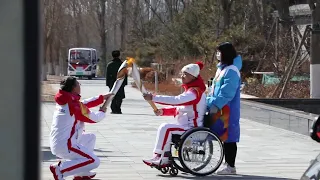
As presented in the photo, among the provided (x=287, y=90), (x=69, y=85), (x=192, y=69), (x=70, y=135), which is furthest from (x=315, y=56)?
(x=70, y=135)

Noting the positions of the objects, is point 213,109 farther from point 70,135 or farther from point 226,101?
point 70,135

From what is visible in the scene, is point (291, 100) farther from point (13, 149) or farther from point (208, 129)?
point (13, 149)

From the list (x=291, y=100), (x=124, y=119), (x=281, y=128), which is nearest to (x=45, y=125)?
(x=124, y=119)

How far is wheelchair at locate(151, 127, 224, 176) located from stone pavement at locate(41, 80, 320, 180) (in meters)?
0.14

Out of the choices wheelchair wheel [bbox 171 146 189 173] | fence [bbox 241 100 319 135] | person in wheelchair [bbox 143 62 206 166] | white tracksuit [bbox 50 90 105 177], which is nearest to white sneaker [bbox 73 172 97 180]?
white tracksuit [bbox 50 90 105 177]

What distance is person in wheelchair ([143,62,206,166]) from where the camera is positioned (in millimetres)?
9289

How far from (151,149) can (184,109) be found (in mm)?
3181

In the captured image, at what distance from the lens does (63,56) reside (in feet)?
240

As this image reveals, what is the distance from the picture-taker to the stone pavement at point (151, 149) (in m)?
9.88

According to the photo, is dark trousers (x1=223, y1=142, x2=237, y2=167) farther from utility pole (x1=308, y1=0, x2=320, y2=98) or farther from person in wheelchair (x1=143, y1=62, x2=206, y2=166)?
utility pole (x1=308, y1=0, x2=320, y2=98)

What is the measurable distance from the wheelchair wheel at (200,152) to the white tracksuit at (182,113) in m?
0.20

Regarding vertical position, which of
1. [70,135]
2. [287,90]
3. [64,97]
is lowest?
A: [287,90]

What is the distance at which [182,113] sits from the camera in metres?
9.43

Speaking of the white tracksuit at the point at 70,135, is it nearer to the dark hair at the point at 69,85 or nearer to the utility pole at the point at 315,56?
the dark hair at the point at 69,85
